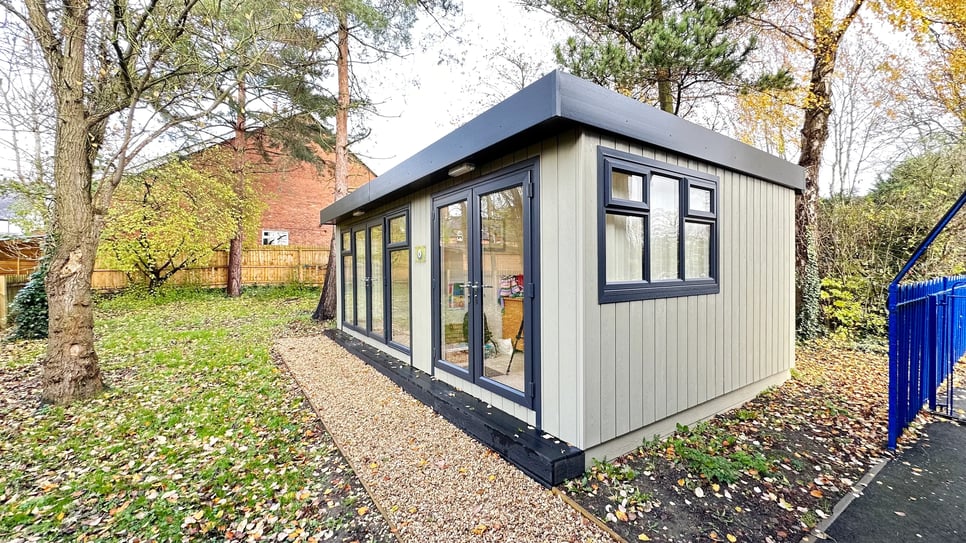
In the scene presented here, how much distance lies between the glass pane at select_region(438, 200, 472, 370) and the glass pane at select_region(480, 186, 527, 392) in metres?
0.23

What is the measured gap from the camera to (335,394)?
160 inches

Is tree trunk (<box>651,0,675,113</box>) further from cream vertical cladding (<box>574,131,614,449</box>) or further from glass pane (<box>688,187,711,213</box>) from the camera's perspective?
cream vertical cladding (<box>574,131,614,449</box>)

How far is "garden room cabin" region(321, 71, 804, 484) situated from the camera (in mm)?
2477

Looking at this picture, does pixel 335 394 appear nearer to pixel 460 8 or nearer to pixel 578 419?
pixel 578 419

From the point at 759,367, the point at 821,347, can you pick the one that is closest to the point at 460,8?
the point at 759,367

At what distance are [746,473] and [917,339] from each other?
1.89 m

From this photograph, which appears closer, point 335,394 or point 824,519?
point 824,519

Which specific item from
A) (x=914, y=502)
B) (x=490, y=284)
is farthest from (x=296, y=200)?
(x=914, y=502)

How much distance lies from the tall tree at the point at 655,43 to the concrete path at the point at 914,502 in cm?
456

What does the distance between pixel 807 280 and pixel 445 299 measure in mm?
5972

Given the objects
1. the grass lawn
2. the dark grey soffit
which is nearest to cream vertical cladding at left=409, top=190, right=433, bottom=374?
the dark grey soffit

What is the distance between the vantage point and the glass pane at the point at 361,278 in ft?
19.6

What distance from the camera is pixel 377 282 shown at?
554 centimetres

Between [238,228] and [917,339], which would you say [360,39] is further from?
[917,339]
